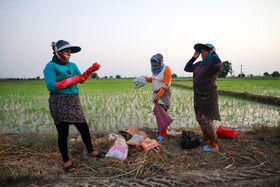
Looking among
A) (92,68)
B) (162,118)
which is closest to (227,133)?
(162,118)

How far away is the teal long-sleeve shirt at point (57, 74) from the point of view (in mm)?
1899

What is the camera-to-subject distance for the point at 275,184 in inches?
69.9

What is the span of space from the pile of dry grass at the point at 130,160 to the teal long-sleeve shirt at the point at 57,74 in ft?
3.33

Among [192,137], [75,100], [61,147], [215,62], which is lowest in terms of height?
[192,137]

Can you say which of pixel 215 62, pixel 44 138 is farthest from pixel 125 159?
pixel 215 62

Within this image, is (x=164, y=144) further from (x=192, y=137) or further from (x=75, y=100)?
(x=75, y=100)

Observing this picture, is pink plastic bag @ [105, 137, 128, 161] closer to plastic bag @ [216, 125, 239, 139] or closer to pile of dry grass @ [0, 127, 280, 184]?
pile of dry grass @ [0, 127, 280, 184]

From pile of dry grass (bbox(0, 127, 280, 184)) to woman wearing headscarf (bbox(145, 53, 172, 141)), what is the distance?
2.35 ft

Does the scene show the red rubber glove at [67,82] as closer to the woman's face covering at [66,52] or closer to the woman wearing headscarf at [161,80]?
the woman's face covering at [66,52]

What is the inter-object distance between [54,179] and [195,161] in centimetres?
182

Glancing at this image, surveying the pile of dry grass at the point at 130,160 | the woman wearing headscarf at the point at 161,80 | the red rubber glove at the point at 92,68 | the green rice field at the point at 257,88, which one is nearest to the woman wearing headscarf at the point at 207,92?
the pile of dry grass at the point at 130,160

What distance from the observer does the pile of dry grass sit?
2.02 metres

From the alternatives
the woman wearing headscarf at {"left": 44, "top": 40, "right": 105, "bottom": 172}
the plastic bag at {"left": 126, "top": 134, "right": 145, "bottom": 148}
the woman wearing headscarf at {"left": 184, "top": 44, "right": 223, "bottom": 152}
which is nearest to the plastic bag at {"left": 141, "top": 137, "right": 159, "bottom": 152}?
the plastic bag at {"left": 126, "top": 134, "right": 145, "bottom": 148}

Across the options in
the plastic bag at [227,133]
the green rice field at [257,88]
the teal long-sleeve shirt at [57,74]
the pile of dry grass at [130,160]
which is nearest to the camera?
the teal long-sleeve shirt at [57,74]
